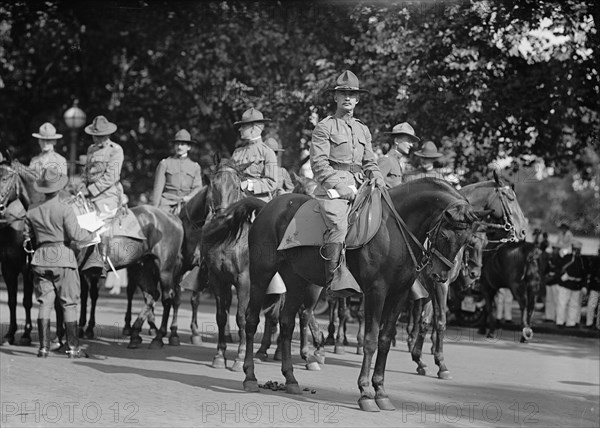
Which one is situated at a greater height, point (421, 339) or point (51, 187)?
point (51, 187)

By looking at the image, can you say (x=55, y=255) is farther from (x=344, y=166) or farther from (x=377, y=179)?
(x=377, y=179)

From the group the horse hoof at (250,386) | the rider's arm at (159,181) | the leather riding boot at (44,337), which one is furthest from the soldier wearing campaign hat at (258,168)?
the horse hoof at (250,386)

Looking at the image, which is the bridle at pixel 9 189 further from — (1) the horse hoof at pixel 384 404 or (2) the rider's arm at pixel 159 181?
(1) the horse hoof at pixel 384 404

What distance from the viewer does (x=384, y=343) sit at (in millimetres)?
10484

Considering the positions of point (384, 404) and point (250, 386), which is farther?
point (250, 386)

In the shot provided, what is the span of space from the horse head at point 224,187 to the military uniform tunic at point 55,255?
1952 mm

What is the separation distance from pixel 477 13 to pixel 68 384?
1290 cm

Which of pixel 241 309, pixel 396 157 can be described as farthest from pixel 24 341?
pixel 396 157

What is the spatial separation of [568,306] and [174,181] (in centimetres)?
1130

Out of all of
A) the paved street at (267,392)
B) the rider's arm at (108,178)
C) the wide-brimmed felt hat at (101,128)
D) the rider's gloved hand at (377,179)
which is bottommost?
the paved street at (267,392)

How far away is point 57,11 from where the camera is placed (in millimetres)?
30172

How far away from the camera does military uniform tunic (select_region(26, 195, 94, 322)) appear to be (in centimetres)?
1346

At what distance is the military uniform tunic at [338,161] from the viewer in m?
10.3

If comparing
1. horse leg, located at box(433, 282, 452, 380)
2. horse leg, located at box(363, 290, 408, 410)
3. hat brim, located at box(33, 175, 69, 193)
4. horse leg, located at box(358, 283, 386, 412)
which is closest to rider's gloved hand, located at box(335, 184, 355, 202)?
horse leg, located at box(358, 283, 386, 412)
